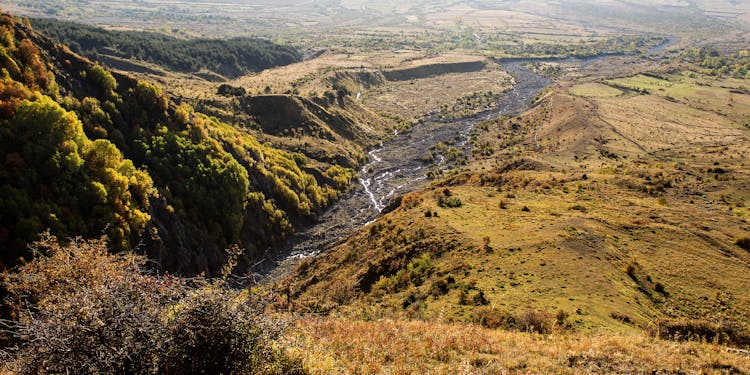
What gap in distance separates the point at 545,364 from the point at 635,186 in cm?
4349

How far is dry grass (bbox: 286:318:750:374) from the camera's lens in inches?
557

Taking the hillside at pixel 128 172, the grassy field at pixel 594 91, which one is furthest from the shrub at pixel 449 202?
the grassy field at pixel 594 91

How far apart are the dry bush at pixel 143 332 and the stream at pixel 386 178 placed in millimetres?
40145

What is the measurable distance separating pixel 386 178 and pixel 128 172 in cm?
4494

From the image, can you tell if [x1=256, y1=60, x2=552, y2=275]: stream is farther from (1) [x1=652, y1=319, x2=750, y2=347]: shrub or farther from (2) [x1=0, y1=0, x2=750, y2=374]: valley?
(1) [x1=652, y1=319, x2=750, y2=347]: shrub

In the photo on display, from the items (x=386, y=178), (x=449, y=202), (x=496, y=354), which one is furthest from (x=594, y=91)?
(x=496, y=354)

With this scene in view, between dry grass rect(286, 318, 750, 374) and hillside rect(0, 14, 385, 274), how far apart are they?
92.2 feet

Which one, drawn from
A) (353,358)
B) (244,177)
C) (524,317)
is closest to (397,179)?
(244,177)

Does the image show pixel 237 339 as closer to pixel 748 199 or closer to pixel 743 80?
pixel 748 199

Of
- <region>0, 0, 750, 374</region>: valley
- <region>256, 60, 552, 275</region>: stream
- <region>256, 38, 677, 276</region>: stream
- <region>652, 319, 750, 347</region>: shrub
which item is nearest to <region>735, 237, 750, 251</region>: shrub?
<region>0, 0, 750, 374</region>: valley

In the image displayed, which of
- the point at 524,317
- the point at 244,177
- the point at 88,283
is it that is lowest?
the point at 244,177

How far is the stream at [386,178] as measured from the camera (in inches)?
2256

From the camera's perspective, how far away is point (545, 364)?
1480 centimetres

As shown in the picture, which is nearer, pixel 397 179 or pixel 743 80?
pixel 397 179
